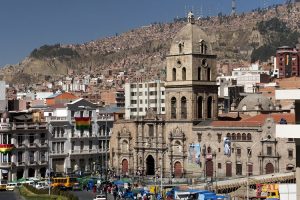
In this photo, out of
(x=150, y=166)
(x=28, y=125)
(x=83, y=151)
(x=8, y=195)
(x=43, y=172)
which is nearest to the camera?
(x=8, y=195)

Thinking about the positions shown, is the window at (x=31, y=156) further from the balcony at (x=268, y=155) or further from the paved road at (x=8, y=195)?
the balcony at (x=268, y=155)

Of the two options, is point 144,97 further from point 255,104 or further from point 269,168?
point 269,168

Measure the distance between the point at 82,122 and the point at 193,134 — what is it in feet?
45.8

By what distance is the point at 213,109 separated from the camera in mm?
92312

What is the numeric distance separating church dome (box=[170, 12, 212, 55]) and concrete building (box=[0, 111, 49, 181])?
17714 mm

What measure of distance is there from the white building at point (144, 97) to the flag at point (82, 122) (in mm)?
73002

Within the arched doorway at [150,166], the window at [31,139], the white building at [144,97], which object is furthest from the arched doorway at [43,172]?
the white building at [144,97]

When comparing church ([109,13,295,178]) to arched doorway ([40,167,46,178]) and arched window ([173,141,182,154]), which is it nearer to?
arched window ([173,141,182,154])

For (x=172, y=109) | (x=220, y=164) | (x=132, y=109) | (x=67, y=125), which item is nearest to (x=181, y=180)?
(x=220, y=164)

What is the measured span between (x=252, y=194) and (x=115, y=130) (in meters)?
39.3

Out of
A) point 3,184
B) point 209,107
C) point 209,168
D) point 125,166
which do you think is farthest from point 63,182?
point 209,107

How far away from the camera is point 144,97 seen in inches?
7032

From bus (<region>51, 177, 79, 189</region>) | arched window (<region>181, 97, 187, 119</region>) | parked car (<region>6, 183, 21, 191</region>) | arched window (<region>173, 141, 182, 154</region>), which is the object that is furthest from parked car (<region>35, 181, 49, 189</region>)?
arched window (<region>181, 97, 187, 119</region>)

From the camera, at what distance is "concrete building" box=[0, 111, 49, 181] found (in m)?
88.6
